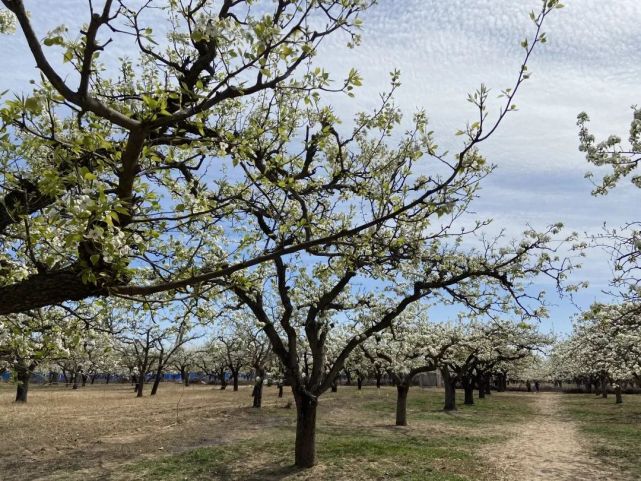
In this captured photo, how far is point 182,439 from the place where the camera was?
18.7 metres

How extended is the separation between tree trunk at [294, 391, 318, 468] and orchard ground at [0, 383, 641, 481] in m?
0.37

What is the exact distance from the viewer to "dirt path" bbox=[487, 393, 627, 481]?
14094 mm

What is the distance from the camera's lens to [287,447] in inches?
661

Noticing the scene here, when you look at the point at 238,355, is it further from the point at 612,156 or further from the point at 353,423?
the point at 612,156

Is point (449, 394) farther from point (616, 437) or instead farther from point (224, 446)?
point (224, 446)

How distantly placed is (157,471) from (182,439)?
549 centimetres

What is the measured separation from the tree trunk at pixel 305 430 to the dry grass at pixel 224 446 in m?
0.40

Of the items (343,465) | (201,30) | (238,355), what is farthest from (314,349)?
(238,355)

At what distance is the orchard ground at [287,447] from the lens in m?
13.5

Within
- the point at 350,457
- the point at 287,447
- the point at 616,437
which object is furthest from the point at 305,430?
the point at 616,437

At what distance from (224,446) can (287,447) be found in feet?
7.20

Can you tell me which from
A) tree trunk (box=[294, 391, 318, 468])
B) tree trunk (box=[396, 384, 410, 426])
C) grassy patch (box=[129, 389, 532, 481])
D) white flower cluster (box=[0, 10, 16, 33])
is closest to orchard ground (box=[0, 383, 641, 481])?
A: grassy patch (box=[129, 389, 532, 481])

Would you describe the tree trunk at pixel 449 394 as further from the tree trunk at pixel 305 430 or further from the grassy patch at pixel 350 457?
the tree trunk at pixel 305 430

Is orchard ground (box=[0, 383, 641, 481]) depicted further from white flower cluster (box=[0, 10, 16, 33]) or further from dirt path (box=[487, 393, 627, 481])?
white flower cluster (box=[0, 10, 16, 33])
